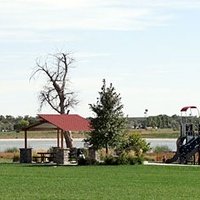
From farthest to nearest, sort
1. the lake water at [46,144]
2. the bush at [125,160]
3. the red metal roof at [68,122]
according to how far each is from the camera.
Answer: the lake water at [46,144], the red metal roof at [68,122], the bush at [125,160]

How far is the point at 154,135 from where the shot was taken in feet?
405

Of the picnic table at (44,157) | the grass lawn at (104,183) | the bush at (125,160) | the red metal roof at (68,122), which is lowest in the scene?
the grass lawn at (104,183)

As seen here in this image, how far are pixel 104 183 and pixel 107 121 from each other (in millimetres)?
19476

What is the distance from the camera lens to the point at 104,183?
34125 millimetres

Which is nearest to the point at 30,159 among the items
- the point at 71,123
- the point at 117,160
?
the point at 71,123

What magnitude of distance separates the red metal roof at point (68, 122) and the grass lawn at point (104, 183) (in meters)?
12.4

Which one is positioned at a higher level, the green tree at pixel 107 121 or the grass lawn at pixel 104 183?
the green tree at pixel 107 121

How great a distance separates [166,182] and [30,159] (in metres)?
22.6

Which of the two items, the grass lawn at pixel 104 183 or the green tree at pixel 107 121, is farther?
the green tree at pixel 107 121

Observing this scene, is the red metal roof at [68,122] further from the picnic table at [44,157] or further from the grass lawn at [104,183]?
the grass lawn at [104,183]

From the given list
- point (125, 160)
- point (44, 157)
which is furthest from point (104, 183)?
point (44, 157)

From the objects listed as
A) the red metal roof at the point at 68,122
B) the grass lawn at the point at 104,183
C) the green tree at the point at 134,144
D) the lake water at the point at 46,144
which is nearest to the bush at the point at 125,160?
the green tree at the point at 134,144

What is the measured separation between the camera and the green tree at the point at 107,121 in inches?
2098

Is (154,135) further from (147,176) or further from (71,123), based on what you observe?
(147,176)
